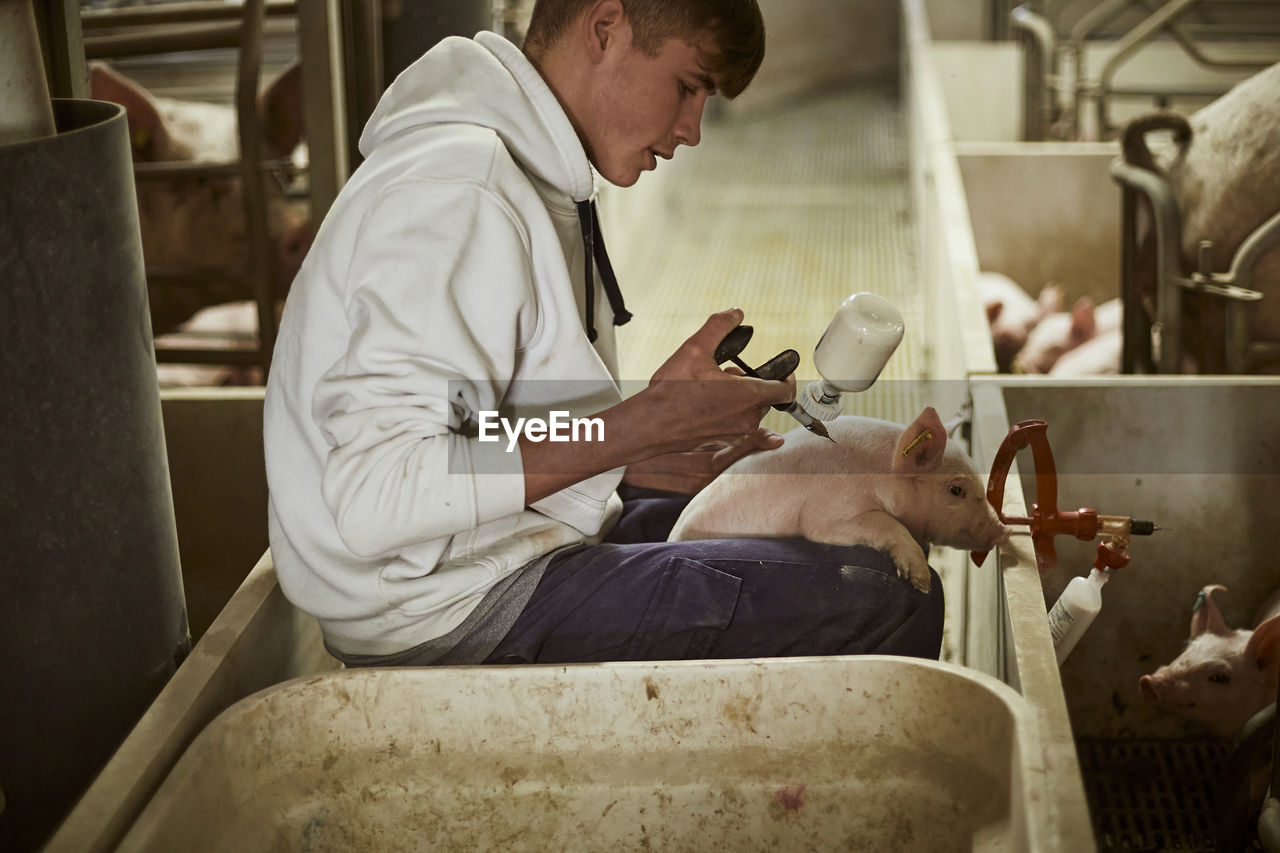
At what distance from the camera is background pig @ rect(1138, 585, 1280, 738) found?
192 centimetres

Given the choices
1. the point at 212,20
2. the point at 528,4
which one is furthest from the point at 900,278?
the point at 212,20

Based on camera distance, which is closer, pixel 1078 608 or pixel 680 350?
pixel 680 350

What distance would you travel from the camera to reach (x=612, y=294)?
1.66 meters

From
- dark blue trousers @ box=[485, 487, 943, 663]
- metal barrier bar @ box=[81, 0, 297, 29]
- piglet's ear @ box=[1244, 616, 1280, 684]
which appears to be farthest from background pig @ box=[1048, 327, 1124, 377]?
metal barrier bar @ box=[81, 0, 297, 29]

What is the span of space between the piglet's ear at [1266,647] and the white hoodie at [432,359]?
1078 millimetres

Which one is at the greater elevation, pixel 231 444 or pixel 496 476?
pixel 496 476

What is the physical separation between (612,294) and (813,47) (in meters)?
4.98

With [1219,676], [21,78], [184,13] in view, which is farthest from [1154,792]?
[184,13]

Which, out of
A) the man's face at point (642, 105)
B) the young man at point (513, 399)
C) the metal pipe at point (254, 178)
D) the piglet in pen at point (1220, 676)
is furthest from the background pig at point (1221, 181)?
the metal pipe at point (254, 178)

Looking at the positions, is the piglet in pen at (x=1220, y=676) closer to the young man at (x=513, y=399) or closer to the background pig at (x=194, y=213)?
the young man at (x=513, y=399)

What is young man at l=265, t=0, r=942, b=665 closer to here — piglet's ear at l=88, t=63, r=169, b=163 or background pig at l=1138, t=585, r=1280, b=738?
background pig at l=1138, t=585, r=1280, b=738

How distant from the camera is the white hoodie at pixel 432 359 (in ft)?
4.09

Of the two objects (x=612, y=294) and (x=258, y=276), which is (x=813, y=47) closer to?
(x=258, y=276)

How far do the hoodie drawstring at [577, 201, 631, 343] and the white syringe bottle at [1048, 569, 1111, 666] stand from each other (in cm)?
68
